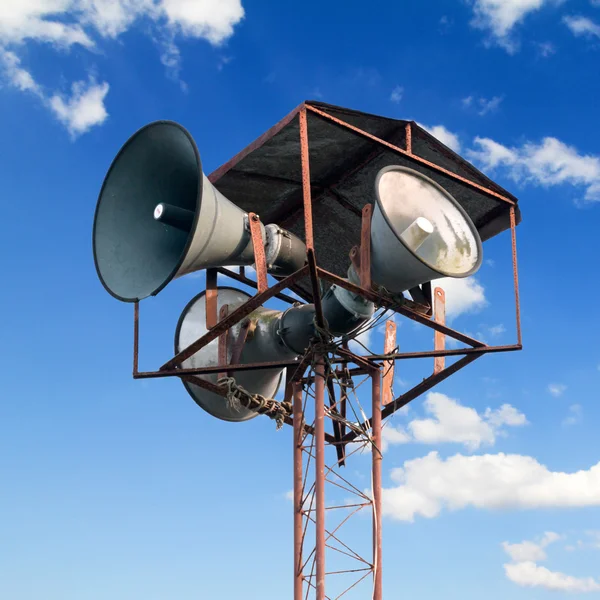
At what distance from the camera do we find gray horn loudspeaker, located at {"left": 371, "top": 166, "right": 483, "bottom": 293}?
11.8 meters

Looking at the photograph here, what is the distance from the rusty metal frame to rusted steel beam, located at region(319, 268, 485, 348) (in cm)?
1

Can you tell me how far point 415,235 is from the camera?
12.0m

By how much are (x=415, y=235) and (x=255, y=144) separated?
296cm

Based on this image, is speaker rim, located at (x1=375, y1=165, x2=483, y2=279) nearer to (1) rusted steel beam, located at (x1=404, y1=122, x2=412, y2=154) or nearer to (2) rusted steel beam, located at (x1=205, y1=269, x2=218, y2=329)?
(1) rusted steel beam, located at (x1=404, y1=122, x2=412, y2=154)

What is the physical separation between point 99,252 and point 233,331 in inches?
86.4

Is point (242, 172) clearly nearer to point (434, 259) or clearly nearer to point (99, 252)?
point (99, 252)

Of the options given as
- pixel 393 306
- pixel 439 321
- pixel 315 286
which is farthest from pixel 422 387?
pixel 315 286

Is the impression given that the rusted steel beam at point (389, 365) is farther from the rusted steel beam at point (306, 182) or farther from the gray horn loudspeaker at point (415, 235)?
the rusted steel beam at point (306, 182)

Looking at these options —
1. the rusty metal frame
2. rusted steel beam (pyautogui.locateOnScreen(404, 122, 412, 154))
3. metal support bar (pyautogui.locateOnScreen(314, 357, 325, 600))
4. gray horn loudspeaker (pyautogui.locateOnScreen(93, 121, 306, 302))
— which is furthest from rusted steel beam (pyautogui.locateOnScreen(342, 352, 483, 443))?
rusted steel beam (pyautogui.locateOnScreen(404, 122, 412, 154))

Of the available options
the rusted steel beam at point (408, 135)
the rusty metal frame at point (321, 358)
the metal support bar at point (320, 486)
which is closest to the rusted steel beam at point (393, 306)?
the rusty metal frame at point (321, 358)

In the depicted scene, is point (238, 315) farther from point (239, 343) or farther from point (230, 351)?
point (230, 351)

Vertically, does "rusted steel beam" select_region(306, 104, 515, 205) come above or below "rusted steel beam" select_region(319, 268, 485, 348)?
above

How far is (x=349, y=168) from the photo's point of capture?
588 inches

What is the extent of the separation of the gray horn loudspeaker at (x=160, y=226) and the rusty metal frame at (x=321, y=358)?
0.41 m
